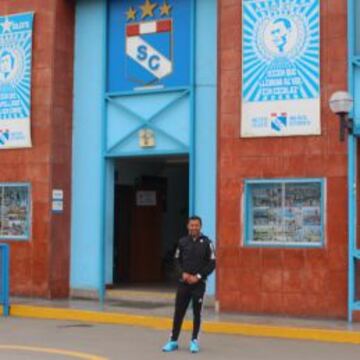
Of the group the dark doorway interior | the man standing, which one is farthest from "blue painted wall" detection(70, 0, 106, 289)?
the man standing

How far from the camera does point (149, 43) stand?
53.9 feet

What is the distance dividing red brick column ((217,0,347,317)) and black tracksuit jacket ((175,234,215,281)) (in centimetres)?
318

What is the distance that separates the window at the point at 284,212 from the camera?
46.1ft

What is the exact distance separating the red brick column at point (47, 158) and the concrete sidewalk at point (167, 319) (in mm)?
683

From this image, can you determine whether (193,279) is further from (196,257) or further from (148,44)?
(148,44)

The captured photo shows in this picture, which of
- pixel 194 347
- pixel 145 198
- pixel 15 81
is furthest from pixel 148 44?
pixel 194 347

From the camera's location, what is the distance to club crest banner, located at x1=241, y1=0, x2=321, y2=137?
14023mm

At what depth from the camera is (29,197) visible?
55.8 feet

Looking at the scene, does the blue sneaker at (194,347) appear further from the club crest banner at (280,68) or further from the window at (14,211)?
the window at (14,211)

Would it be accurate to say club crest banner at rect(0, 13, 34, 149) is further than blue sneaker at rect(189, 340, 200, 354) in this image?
Yes

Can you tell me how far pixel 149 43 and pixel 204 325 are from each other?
6244 mm

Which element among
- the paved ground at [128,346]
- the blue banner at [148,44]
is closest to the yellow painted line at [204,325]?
the paved ground at [128,346]

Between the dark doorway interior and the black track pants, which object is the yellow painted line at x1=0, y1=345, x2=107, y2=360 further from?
the dark doorway interior

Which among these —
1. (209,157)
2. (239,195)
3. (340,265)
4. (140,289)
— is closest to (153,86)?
(209,157)
